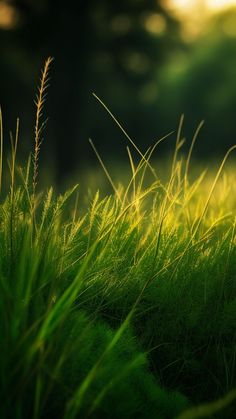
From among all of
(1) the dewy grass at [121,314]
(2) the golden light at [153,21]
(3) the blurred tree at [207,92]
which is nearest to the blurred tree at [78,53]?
(2) the golden light at [153,21]

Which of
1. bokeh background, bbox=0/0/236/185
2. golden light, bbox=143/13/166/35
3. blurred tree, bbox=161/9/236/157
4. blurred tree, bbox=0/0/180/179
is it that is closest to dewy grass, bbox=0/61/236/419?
bokeh background, bbox=0/0/236/185

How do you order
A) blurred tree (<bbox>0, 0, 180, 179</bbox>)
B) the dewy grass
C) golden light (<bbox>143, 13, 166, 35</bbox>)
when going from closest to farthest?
the dewy grass
blurred tree (<bbox>0, 0, 180, 179</bbox>)
golden light (<bbox>143, 13, 166, 35</bbox>)

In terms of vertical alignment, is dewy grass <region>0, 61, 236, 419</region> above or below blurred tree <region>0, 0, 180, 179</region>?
above

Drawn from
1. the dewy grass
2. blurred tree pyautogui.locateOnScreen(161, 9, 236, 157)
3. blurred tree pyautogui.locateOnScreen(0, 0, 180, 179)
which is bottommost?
blurred tree pyautogui.locateOnScreen(161, 9, 236, 157)

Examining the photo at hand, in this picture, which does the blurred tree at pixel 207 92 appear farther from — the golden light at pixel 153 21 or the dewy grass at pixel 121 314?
the dewy grass at pixel 121 314

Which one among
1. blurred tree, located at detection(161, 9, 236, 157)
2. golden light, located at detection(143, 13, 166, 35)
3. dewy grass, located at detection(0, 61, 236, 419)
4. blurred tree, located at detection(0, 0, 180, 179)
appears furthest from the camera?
blurred tree, located at detection(161, 9, 236, 157)

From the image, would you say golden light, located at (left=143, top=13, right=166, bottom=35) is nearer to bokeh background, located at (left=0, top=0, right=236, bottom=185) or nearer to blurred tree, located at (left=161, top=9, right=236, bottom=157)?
bokeh background, located at (left=0, top=0, right=236, bottom=185)

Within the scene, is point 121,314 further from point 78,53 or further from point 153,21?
point 153,21

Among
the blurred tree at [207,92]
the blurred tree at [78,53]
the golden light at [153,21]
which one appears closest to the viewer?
the blurred tree at [78,53]
